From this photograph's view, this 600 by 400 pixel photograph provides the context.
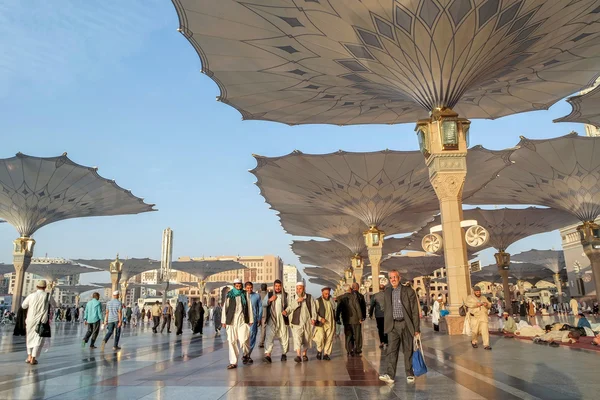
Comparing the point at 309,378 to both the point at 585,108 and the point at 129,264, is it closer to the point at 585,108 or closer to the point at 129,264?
the point at 585,108

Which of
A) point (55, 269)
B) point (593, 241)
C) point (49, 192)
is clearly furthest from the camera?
point (55, 269)

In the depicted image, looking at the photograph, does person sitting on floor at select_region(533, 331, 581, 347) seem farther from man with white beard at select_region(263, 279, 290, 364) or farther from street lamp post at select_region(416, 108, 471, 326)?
man with white beard at select_region(263, 279, 290, 364)

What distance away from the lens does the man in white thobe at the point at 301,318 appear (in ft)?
23.5

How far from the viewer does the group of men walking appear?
6.82 metres

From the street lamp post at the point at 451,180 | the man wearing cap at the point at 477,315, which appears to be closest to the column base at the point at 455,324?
the street lamp post at the point at 451,180

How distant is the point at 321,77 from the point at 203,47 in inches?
138

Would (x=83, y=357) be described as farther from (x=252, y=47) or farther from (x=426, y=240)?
(x=426, y=240)

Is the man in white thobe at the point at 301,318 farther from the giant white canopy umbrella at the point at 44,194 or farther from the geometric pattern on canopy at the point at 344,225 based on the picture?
the geometric pattern on canopy at the point at 344,225

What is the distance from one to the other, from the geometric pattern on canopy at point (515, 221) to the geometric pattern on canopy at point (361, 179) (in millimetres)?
9143

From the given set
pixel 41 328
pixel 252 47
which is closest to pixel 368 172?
pixel 252 47

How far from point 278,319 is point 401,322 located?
297cm

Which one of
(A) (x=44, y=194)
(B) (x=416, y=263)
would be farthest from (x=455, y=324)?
(B) (x=416, y=263)

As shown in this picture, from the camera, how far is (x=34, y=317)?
730cm

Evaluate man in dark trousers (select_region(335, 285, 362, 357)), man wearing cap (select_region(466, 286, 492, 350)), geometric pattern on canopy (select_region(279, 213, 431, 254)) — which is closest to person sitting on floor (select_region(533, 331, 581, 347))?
man wearing cap (select_region(466, 286, 492, 350))
